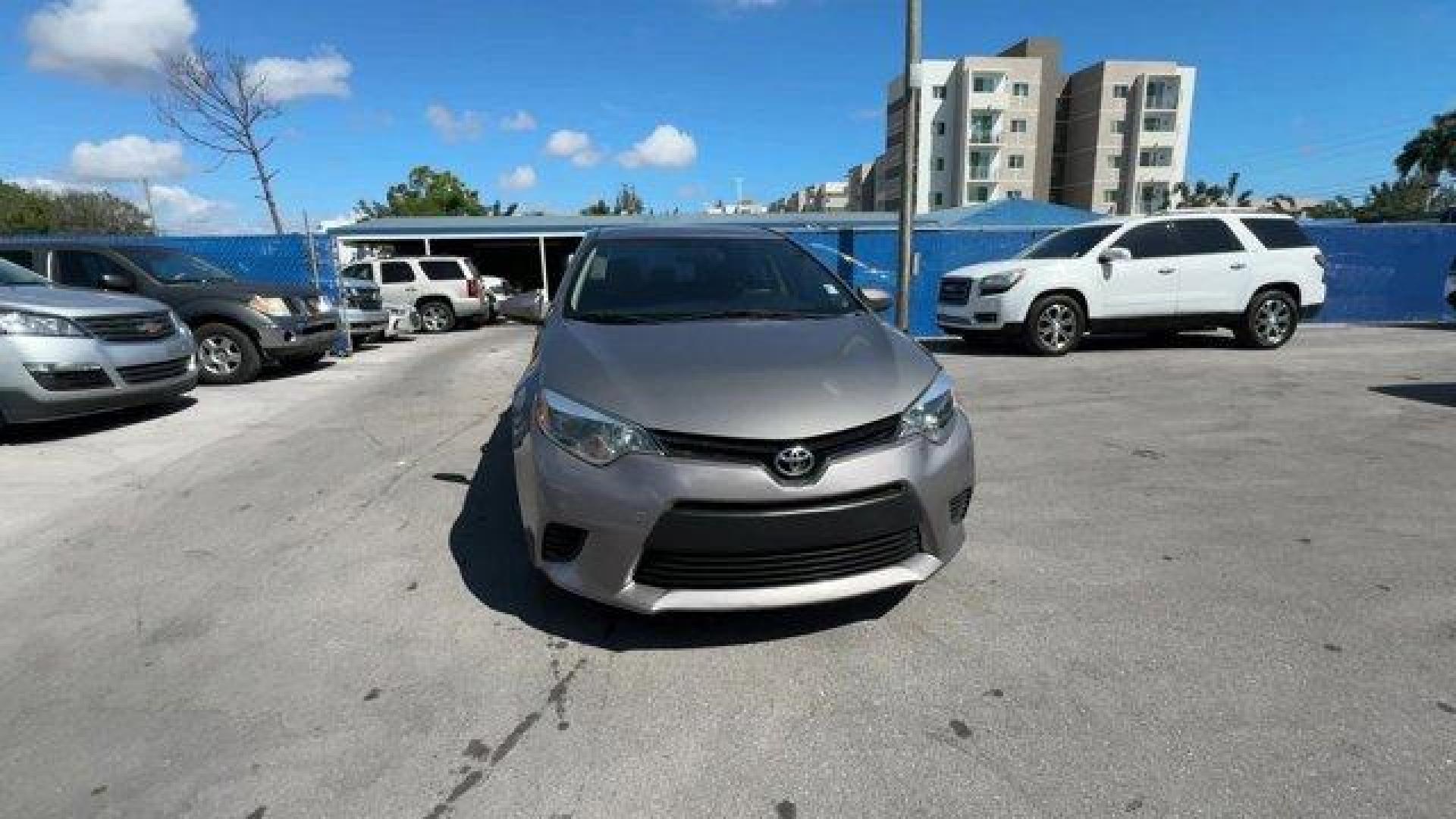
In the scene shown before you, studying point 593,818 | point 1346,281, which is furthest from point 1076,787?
point 1346,281

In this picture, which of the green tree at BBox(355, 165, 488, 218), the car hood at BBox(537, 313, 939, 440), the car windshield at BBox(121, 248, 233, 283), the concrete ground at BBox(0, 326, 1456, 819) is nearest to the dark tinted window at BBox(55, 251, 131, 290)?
the car windshield at BBox(121, 248, 233, 283)

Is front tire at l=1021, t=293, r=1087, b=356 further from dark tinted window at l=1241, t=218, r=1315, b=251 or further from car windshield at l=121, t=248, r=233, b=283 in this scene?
car windshield at l=121, t=248, r=233, b=283

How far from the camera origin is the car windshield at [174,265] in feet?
29.8

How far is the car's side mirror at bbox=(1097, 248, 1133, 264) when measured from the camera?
9609mm

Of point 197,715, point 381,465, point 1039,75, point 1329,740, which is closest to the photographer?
point 1329,740

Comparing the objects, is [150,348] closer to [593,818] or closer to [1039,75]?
[593,818]

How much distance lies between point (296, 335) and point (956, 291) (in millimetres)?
8964

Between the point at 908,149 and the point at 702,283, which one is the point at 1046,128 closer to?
the point at 908,149

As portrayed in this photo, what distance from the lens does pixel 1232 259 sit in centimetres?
986

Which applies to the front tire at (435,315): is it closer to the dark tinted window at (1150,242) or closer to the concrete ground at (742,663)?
the concrete ground at (742,663)

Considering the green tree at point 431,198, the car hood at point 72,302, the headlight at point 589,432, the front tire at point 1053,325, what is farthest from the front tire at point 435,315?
the green tree at point 431,198

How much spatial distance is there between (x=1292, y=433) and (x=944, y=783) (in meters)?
5.30

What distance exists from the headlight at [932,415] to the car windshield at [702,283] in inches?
33.2

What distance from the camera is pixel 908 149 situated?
10188 mm
